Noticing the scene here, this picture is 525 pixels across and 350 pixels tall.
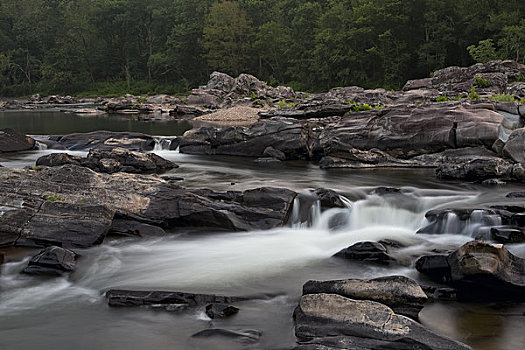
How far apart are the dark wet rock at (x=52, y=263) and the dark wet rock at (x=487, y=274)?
6.24 m

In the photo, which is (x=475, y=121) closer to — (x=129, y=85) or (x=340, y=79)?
(x=340, y=79)

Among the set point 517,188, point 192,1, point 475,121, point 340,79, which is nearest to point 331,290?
point 517,188

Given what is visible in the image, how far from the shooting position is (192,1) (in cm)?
9031

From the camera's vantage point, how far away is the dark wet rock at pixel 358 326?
5.66m

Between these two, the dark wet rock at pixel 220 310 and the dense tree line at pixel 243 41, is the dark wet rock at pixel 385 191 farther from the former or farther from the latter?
the dense tree line at pixel 243 41

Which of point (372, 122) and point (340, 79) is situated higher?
point (340, 79)

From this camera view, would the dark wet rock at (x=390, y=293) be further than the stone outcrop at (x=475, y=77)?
No

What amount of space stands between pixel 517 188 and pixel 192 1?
84.5m

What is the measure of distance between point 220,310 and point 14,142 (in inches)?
754

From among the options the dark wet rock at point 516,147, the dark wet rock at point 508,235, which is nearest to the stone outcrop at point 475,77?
the dark wet rock at point 516,147

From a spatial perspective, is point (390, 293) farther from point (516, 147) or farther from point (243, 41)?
point (243, 41)

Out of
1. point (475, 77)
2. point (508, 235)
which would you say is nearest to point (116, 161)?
point (508, 235)

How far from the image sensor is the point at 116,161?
17500mm

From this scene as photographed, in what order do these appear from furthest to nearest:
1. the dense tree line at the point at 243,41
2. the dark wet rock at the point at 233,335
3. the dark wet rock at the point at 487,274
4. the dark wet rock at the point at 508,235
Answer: the dense tree line at the point at 243,41
the dark wet rock at the point at 508,235
the dark wet rock at the point at 487,274
the dark wet rock at the point at 233,335
